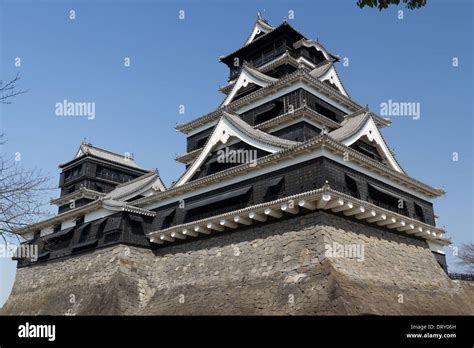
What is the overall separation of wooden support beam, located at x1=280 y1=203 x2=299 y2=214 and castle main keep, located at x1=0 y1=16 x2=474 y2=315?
57mm

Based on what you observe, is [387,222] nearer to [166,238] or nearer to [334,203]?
[334,203]

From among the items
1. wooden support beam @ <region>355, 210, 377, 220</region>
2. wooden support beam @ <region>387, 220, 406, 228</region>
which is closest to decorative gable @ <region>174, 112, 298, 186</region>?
wooden support beam @ <region>355, 210, 377, 220</region>

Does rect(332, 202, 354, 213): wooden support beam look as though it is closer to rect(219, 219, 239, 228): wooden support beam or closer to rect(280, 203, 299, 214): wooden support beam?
rect(280, 203, 299, 214): wooden support beam

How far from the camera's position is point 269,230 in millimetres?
17188

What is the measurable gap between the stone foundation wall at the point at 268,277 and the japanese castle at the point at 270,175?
0.59 m

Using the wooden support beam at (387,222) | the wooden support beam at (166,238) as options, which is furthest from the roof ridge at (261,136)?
the wooden support beam at (166,238)

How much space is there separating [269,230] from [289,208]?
171cm

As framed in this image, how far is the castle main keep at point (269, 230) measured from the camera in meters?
15.4

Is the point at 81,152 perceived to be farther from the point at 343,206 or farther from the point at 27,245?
the point at 343,206

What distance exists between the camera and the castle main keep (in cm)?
1538

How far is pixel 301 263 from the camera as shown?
49.7 ft
